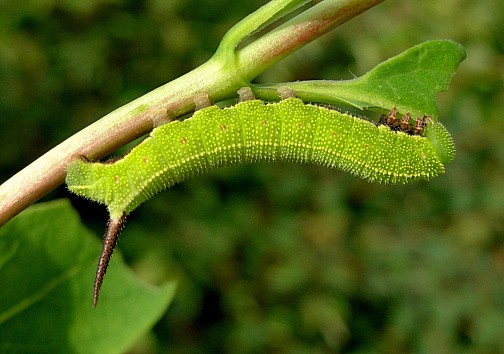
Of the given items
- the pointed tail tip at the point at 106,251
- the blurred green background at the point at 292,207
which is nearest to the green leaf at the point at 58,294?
the pointed tail tip at the point at 106,251

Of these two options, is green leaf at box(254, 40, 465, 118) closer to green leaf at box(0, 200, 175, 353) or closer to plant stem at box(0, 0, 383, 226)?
plant stem at box(0, 0, 383, 226)

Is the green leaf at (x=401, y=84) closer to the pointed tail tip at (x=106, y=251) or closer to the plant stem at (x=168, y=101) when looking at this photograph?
the plant stem at (x=168, y=101)

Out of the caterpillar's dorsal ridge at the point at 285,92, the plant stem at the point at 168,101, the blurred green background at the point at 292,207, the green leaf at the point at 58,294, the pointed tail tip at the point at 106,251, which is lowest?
the blurred green background at the point at 292,207

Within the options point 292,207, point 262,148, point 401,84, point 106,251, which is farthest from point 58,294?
point 292,207

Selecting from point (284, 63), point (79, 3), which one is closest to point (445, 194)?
point (284, 63)

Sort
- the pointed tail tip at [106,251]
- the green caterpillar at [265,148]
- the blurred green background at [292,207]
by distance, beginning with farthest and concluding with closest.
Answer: the blurred green background at [292,207] → the green caterpillar at [265,148] → the pointed tail tip at [106,251]

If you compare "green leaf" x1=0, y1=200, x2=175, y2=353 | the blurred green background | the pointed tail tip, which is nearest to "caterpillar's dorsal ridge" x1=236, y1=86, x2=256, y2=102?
the pointed tail tip

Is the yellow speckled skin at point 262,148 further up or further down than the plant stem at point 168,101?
further down
